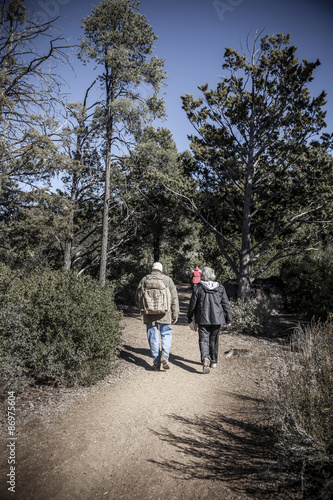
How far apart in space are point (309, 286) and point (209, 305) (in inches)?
289

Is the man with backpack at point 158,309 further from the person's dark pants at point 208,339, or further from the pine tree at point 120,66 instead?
the pine tree at point 120,66

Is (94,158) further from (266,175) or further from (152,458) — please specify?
(152,458)

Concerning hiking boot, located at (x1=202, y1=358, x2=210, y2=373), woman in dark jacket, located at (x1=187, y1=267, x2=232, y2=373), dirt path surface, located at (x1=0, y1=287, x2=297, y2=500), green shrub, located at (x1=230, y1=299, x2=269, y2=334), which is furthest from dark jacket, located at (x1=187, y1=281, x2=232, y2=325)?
green shrub, located at (x1=230, y1=299, x2=269, y2=334)

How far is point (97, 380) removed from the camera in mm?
4715

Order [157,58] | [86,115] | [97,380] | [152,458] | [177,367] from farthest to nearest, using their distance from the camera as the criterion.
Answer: [86,115]
[157,58]
[177,367]
[97,380]
[152,458]

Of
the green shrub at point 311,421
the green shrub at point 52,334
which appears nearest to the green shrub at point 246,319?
the green shrub at point 52,334

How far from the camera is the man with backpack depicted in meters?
5.19

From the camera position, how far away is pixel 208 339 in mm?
5348

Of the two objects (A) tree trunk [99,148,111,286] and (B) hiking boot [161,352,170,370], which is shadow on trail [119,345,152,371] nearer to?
(B) hiking boot [161,352,170,370]

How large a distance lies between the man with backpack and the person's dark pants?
0.54 m

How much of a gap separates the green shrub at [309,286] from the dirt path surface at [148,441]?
17.3 feet

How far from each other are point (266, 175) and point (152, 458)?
401 inches

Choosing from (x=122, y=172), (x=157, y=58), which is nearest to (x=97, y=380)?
(x=122, y=172)

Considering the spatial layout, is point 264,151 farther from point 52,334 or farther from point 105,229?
point 52,334
